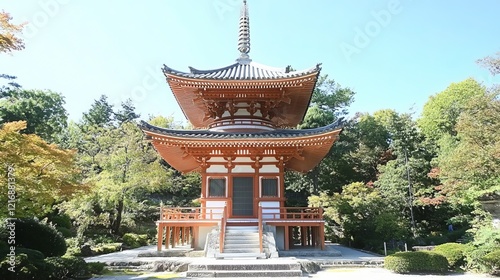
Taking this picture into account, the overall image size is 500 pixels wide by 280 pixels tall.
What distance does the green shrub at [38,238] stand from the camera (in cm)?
1179

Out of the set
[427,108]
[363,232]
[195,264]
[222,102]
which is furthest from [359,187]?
[427,108]

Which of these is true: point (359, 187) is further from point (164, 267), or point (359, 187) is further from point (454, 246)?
point (164, 267)

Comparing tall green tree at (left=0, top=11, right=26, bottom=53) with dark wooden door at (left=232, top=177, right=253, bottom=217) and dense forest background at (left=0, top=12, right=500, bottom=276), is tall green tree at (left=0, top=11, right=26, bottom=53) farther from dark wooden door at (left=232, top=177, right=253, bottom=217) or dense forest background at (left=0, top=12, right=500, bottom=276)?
dark wooden door at (left=232, top=177, right=253, bottom=217)

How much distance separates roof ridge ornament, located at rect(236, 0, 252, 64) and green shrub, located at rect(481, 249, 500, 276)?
14.2 metres

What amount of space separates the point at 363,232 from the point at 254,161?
10392 millimetres

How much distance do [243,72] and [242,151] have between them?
15.2 feet

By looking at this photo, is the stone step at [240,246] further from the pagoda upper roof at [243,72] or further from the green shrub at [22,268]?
the pagoda upper roof at [243,72]

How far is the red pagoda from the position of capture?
1395cm

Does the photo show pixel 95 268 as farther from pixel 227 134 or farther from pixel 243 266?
pixel 227 134

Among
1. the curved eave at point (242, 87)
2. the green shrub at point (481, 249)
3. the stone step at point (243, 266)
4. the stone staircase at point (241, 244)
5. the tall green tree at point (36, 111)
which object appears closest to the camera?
the stone step at point (243, 266)

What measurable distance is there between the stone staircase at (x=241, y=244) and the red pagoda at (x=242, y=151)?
38mm

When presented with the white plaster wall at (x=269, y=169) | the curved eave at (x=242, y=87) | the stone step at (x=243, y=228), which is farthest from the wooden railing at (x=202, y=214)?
the curved eave at (x=242, y=87)

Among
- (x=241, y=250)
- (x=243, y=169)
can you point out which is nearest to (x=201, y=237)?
(x=241, y=250)

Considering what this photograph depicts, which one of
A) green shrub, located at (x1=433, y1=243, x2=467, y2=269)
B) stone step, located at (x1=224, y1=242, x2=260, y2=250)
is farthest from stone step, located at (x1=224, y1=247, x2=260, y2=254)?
green shrub, located at (x1=433, y1=243, x2=467, y2=269)
